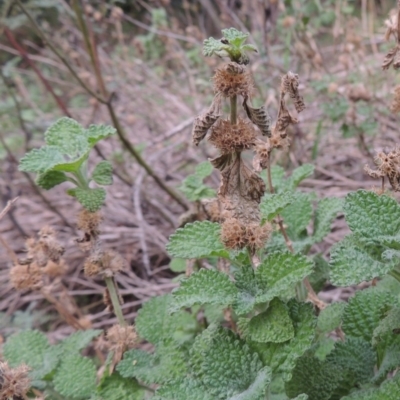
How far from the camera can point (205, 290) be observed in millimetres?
615

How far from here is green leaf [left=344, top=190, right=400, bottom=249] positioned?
1.95 feet

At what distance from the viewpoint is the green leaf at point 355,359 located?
25.8 inches

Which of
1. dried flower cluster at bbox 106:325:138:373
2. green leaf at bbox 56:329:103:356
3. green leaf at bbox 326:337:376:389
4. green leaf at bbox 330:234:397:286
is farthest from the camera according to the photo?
green leaf at bbox 56:329:103:356

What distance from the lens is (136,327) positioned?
2.66 ft

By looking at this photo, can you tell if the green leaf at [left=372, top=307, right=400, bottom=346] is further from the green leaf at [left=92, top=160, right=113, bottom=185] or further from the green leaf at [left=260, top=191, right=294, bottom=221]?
the green leaf at [left=92, top=160, right=113, bottom=185]

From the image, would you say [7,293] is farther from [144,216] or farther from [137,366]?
[137,366]

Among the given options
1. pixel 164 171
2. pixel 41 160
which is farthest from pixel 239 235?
pixel 164 171

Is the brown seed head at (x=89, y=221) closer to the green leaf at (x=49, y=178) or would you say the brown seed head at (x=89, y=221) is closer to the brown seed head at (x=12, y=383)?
the green leaf at (x=49, y=178)

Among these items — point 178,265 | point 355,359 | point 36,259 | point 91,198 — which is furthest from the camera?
point 178,265

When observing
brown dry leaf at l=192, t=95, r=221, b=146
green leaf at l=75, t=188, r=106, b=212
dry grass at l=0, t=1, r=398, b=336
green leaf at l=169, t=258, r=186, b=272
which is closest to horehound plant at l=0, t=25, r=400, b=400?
brown dry leaf at l=192, t=95, r=221, b=146

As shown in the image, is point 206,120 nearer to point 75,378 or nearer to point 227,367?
point 227,367

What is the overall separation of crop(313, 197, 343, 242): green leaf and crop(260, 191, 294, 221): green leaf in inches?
5.2

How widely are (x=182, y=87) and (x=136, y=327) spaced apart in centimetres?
248

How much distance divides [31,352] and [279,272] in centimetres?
46
